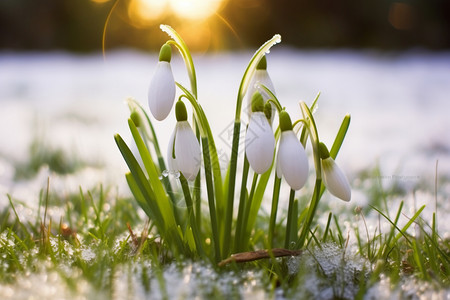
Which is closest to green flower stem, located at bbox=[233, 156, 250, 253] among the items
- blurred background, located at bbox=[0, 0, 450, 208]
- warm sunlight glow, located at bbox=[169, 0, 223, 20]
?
blurred background, located at bbox=[0, 0, 450, 208]

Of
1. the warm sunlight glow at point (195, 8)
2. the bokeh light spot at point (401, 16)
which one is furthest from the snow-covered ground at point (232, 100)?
the warm sunlight glow at point (195, 8)

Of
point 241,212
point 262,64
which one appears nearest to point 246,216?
point 241,212

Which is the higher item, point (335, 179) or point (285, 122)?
point (285, 122)

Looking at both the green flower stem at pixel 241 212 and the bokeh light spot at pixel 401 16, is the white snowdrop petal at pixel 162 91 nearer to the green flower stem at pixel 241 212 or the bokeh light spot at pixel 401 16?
the green flower stem at pixel 241 212

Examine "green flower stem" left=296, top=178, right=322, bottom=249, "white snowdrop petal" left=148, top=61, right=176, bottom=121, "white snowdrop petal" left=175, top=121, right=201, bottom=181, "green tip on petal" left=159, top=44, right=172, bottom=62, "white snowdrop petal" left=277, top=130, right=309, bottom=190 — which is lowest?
"green flower stem" left=296, top=178, right=322, bottom=249

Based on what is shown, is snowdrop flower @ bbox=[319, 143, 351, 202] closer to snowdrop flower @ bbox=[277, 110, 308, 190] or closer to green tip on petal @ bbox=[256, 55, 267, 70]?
snowdrop flower @ bbox=[277, 110, 308, 190]

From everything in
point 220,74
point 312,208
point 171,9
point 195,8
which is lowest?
point 312,208

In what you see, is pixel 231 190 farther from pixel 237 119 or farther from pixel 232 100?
pixel 232 100

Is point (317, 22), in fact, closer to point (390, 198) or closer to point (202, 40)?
point (202, 40)
